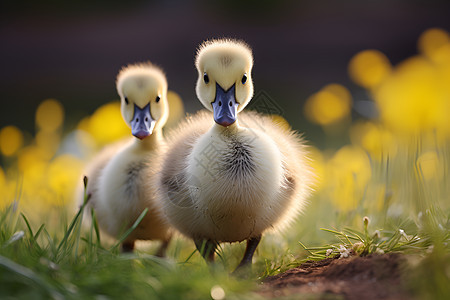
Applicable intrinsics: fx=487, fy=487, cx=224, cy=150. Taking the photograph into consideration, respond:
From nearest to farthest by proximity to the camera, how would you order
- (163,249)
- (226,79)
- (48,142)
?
(226,79) < (163,249) < (48,142)

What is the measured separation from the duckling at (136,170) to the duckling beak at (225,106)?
474 millimetres

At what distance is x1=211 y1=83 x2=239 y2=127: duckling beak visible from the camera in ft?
6.57

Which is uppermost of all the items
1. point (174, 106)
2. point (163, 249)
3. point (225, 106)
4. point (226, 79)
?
point (226, 79)

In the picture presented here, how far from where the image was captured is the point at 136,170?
2.53m

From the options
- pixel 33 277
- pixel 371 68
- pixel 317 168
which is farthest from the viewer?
pixel 371 68

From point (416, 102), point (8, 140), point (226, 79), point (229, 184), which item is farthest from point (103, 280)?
point (8, 140)

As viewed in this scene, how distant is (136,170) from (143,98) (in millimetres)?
375

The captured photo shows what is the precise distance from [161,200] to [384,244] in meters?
0.99

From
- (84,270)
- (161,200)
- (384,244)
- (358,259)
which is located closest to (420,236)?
(384,244)

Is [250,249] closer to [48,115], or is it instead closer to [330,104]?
[330,104]

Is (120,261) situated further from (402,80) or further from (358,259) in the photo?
(402,80)

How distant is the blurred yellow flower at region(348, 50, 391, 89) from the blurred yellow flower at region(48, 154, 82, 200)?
7.46 feet

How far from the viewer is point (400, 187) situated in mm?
→ 2939

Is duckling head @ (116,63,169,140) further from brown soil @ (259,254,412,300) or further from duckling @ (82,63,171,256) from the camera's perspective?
brown soil @ (259,254,412,300)
